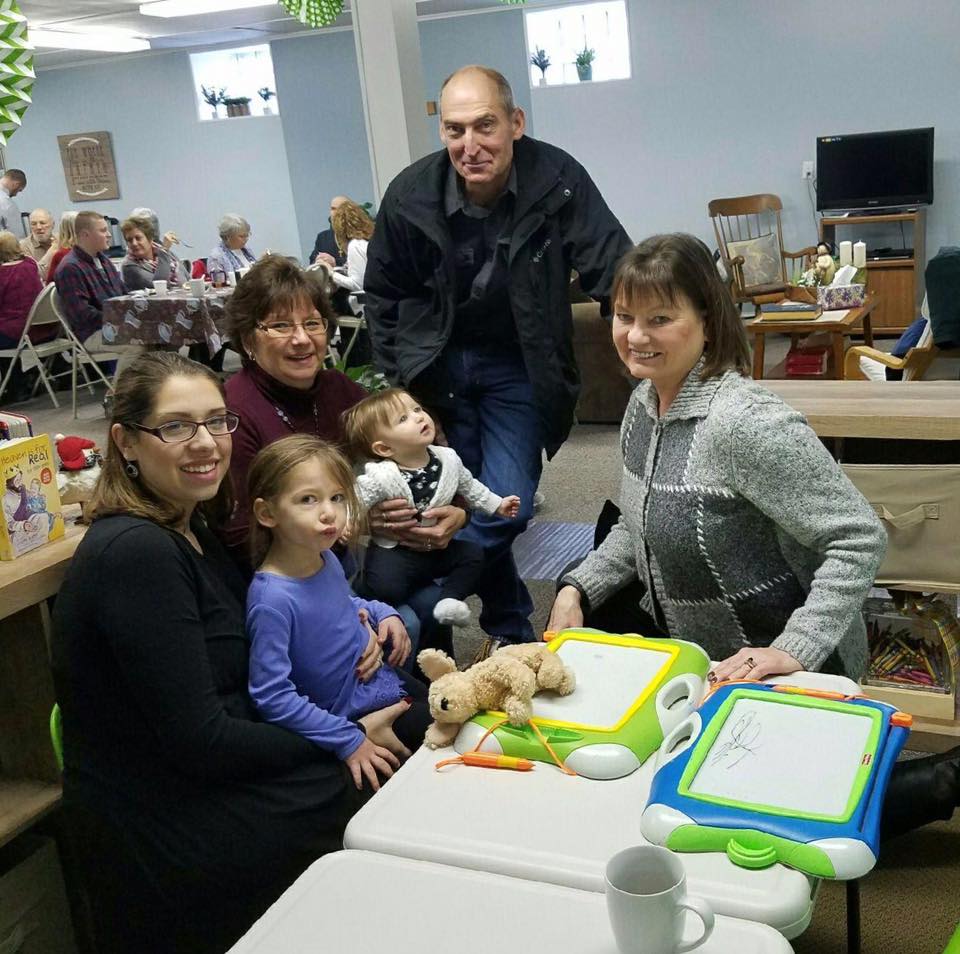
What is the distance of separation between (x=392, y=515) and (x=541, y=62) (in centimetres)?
765

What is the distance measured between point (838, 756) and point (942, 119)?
26.2 ft

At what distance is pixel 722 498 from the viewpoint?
177cm

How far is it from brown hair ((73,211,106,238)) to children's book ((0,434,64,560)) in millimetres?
4415

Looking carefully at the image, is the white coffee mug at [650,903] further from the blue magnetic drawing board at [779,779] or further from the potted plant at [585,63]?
the potted plant at [585,63]

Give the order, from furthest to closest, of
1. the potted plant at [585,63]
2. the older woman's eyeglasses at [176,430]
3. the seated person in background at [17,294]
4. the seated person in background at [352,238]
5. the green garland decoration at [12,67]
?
the potted plant at [585,63]
the seated person in background at [17,294]
the seated person in background at [352,238]
the green garland decoration at [12,67]
the older woman's eyeglasses at [176,430]

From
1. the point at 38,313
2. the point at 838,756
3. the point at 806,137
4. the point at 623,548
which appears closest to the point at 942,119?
the point at 806,137

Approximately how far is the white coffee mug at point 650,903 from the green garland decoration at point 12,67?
1.79 m

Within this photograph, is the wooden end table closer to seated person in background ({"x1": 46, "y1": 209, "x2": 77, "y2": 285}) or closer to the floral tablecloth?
the floral tablecloth

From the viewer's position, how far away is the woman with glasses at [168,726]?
151 cm

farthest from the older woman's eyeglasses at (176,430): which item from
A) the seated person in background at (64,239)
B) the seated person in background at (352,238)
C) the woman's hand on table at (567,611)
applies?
the seated person in background at (352,238)

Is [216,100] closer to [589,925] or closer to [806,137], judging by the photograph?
[806,137]

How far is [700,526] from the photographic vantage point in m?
1.80

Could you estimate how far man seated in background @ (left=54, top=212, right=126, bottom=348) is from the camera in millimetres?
6324

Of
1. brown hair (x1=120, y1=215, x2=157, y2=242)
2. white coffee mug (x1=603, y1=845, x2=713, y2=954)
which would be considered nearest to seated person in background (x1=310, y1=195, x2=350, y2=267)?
brown hair (x1=120, y1=215, x2=157, y2=242)
